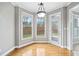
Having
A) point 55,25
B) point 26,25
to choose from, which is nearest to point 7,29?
point 26,25

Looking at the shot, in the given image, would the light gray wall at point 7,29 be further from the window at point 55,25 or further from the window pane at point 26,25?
the window at point 55,25

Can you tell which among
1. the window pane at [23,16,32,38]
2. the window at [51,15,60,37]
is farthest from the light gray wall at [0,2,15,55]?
the window at [51,15,60,37]

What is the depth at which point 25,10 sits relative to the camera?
125 inches

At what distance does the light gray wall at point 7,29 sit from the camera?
3.03m

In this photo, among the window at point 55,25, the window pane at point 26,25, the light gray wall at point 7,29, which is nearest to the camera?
the light gray wall at point 7,29

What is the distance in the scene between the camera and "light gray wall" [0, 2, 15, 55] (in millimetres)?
3029

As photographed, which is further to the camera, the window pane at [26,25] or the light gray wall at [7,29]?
the window pane at [26,25]

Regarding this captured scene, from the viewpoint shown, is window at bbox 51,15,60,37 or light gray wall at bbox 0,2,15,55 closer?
light gray wall at bbox 0,2,15,55

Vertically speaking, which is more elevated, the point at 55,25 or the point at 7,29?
the point at 55,25

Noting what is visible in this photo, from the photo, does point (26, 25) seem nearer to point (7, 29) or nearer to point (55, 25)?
point (7, 29)

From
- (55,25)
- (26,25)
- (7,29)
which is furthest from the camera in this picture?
(55,25)

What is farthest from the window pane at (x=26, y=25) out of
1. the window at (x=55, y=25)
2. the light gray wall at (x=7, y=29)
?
the window at (x=55, y=25)

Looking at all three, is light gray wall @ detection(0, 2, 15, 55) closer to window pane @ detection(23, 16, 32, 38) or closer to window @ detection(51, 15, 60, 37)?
window pane @ detection(23, 16, 32, 38)

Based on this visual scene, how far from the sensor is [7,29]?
323 cm
